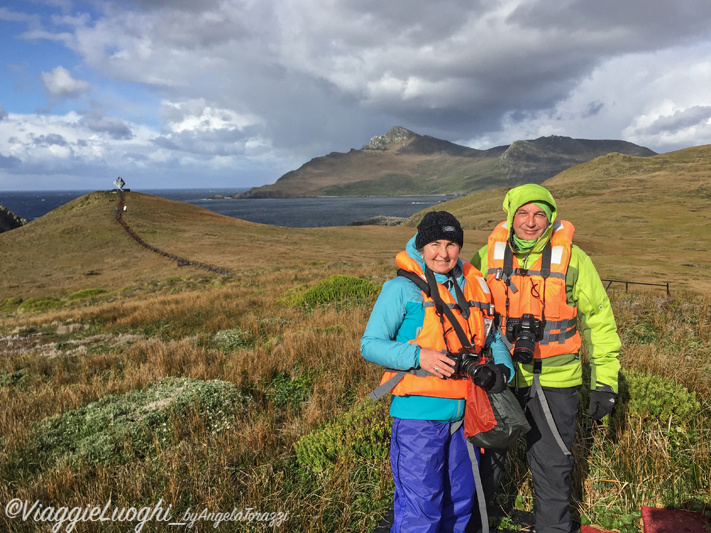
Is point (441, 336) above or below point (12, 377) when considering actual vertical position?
above

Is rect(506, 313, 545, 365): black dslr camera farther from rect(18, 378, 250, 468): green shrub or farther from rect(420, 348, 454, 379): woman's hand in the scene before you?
rect(18, 378, 250, 468): green shrub

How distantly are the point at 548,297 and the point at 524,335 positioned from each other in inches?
12.5

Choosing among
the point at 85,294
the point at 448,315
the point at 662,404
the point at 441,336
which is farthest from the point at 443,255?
the point at 85,294

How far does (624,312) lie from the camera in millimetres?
7387

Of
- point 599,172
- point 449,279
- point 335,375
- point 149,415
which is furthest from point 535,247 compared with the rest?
point 599,172

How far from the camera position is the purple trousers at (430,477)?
213 cm

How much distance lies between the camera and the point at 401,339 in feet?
7.63

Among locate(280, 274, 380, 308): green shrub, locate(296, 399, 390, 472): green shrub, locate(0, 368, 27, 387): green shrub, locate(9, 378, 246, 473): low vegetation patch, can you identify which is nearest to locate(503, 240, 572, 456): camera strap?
locate(296, 399, 390, 472): green shrub

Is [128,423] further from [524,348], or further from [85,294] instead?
[85,294]

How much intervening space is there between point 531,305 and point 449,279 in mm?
672

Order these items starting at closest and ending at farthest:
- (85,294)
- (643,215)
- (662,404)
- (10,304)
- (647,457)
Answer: (647,457) → (662,404) → (10,304) → (85,294) → (643,215)

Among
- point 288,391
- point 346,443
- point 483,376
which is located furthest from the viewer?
point 288,391

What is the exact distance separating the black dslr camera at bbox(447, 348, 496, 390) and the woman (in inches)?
0.5

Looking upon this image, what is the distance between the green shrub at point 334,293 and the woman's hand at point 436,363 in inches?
313
